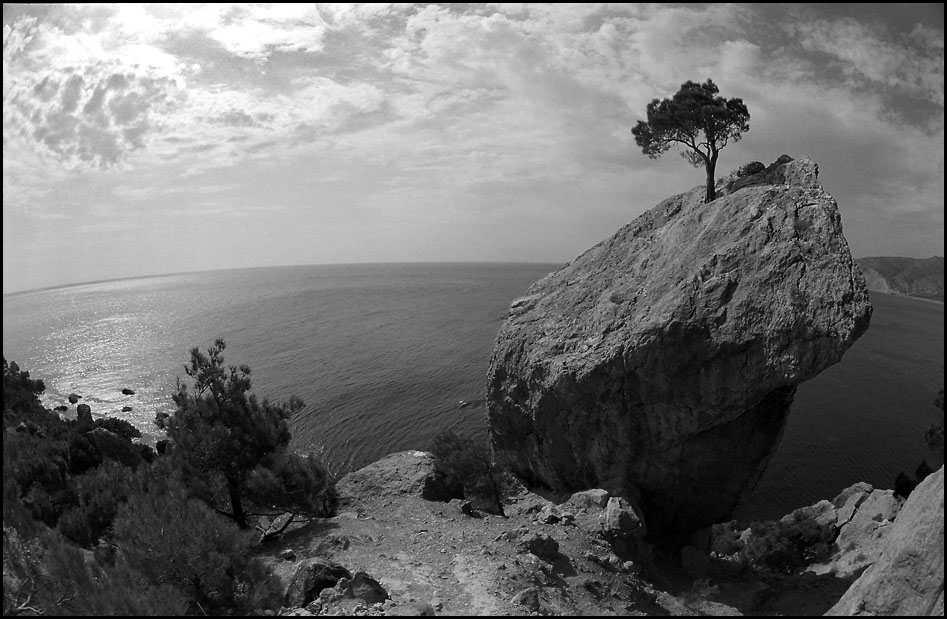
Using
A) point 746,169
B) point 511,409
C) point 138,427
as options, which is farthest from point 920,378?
point 138,427

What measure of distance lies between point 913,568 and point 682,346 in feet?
32.0

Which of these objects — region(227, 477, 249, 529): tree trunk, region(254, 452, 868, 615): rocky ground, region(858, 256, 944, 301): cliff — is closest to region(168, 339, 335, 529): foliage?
region(227, 477, 249, 529): tree trunk

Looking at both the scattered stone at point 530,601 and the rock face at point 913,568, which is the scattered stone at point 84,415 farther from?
the rock face at point 913,568

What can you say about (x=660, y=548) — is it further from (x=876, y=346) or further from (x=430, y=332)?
(x=876, y=346)

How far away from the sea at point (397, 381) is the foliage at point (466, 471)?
12.6 m

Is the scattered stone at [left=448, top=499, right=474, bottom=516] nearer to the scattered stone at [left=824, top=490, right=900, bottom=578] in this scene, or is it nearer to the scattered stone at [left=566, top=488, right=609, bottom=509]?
the scattered stone at [left=566, top=488, right=609, bottom=509]

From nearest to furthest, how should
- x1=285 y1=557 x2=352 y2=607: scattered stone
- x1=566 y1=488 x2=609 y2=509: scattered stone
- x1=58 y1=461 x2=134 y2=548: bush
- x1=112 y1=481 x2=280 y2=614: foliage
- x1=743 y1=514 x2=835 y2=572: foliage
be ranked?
x1=112 y1=481 x2=280 y2=614: foliage, x1=285 y1=557 x2=352 y2=607: scattered stone, x1=58 y1=461 x2=134 y2=548: bush, x1=566 y1=488 x2=609 y2=509: scattered stone, x1=743 y1=514 x2=835 y2=572: foliage

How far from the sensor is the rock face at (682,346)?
16.8 meters

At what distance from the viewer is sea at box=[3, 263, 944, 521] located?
3944cm

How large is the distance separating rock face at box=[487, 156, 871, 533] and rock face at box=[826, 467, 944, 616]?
19.6ft

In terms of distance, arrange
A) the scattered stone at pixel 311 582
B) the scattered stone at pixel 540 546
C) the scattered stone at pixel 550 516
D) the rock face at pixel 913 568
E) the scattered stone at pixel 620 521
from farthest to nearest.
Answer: the scattered stone at pixel 550 516 → the scattered stone at pixel 620 521 → the scattered stone at pixel 540 546 → the scattered stone at pixel 311 582 → the rock face at pixel 913 568

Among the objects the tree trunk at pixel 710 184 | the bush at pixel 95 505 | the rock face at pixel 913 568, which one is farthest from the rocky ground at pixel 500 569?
the tree trunk at pixel 710 184

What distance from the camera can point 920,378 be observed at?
59.7 m

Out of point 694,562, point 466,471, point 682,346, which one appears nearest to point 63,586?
point 466,471
